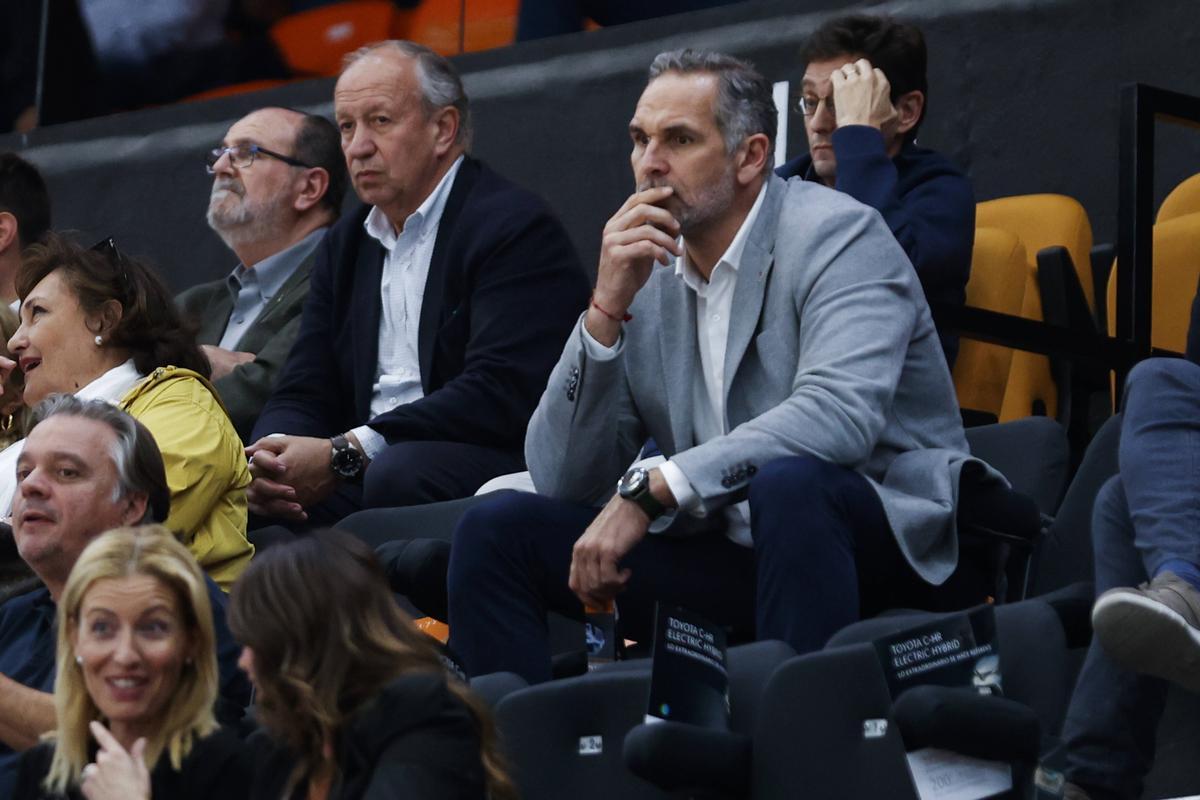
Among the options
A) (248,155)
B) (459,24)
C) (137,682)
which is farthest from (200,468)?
(459,24)

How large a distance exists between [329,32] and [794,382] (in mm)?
3983

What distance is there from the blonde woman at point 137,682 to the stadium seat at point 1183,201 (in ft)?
8.37

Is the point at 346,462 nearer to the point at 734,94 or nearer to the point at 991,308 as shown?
the point at 734,94

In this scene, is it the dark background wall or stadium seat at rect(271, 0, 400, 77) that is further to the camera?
stadium seat at rect(271, 0, 400, 77)

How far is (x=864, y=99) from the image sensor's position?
421 cm

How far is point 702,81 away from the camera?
356 cm

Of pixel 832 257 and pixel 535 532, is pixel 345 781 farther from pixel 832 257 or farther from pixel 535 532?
pixel 832 257

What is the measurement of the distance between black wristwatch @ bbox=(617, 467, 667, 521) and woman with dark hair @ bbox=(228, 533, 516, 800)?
785mm

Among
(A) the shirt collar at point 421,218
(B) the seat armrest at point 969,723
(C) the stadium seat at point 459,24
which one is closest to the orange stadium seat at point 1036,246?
(A) the shirt collar at point 421,218

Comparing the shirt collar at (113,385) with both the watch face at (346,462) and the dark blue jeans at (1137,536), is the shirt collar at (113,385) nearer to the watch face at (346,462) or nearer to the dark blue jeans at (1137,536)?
the watch face at (346,462)

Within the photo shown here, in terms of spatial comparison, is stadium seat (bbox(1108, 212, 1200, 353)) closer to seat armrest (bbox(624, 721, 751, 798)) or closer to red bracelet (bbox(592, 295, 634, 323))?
red bracelet (bbox(592, 295, 634, 323))

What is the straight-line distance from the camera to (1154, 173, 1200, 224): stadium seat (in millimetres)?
4543

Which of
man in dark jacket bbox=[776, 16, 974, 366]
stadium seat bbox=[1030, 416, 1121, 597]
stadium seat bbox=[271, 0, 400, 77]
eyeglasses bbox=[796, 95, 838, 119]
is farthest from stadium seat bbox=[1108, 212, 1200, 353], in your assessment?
stadium seat bbox=[271, 0, 400, 77]

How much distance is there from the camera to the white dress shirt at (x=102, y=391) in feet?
12.6
